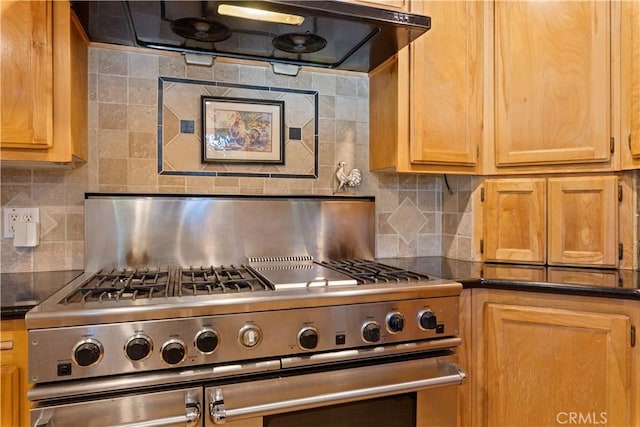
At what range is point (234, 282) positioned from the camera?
1.36 meters

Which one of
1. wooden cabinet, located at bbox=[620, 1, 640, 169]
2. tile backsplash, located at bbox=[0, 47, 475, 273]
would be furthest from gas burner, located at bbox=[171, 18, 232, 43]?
wooden cabinet, located at bbox=[620, 1, 640, 169]

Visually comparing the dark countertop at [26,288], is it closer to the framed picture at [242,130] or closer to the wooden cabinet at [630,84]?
the framed picture at [242,130]

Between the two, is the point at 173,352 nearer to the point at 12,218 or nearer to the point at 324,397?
the point at 324,397

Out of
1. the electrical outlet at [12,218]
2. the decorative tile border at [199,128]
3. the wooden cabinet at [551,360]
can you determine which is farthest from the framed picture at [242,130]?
the wooden cabinet at [551,360]

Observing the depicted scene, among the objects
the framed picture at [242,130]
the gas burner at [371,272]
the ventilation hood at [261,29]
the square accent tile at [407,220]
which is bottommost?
the gas burner at [371,272]

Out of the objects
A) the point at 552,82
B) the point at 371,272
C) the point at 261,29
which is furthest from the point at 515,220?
the point at 261,29

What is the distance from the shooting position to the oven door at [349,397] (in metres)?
1.14

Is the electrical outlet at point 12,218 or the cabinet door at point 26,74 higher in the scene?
the cabinet door at point 26,74

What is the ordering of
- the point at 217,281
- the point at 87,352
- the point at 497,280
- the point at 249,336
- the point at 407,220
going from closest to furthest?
1. the point at 87,352
2. the point at 249,336
3. the point at 217,281
4. the point at 497,280
5. the point at 407,220

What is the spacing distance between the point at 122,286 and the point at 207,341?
408 mm

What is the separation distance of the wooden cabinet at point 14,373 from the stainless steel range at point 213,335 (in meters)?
0.13

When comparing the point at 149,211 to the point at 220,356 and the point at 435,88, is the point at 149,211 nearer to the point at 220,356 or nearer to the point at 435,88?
the point at 220,356

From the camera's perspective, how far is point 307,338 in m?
1.20

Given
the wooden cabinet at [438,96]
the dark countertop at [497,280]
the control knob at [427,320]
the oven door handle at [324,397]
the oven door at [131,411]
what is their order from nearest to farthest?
the oven door at [131,411] → the oven door handle at [324,397] → the dark countertop at [497,280] → the control knob at [427,320] → the wooden cabinet at [438,96]
